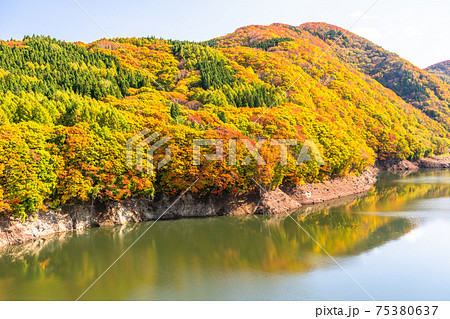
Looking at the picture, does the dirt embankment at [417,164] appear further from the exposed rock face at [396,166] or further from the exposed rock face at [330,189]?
the exposed rock face at [330,189]

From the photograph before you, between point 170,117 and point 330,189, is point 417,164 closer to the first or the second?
point 330,189

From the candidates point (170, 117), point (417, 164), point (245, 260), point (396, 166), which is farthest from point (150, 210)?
point (417, 164)

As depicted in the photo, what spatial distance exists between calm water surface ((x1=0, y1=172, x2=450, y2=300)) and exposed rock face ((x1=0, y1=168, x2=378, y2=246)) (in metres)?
1.67

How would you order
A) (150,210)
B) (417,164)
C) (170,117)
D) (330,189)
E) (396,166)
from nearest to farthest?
(150,210)
(170,117)
(330,189)
(396,166)
(417,164)

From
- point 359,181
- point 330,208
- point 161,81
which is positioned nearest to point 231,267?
point 330,208

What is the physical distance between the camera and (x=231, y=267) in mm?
30609

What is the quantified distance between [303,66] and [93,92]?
298ft

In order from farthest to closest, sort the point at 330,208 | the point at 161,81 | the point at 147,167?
the point at 161,81
the point at 330,208
the point at 147,167

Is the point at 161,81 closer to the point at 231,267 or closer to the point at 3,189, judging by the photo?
the point at 3,189

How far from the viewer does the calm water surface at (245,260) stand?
25516 mm

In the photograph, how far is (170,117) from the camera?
59406 millimetres

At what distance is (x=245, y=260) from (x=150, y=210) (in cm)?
1970

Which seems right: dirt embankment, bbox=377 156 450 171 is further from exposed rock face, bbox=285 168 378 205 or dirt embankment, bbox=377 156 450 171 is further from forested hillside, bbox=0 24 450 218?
exposed rock face, bbox=285 168 378 205

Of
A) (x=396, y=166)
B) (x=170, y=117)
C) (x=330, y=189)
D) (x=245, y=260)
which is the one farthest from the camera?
(x=396, y=166)
